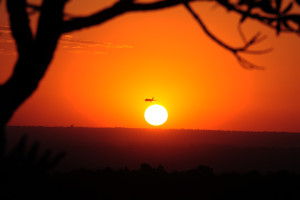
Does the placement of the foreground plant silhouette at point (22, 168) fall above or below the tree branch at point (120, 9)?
below

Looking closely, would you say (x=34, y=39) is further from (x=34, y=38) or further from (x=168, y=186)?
(x=168, y=186)

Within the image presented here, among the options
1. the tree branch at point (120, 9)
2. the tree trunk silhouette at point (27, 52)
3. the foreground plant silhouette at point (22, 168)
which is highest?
the tree branch at point (120, 9)

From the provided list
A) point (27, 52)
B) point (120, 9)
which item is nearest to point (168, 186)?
point (120, 9)

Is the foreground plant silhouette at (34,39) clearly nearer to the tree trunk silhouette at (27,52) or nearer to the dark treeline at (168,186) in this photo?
the tree trunk silhouette at (27,52)

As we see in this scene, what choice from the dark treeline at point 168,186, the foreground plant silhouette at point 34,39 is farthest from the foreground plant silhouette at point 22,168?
the dark treeline at point 168,186

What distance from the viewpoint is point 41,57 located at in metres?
5.75

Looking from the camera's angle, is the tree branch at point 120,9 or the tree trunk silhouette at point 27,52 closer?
the tree trunk silhouette at point 27,52

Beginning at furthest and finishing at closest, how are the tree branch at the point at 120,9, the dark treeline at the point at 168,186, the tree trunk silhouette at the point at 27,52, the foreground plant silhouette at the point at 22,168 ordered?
the dark treeline at the point at 168,186 → the tree branch at the point at 120,9 → the foreground plant silhouette at the point at 22,168 → the tree trunk silhouette at the point at 27,52

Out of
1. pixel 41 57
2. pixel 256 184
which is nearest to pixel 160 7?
pixel 41 57

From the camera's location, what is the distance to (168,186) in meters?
11.7

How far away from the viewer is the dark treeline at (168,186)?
34.3ft

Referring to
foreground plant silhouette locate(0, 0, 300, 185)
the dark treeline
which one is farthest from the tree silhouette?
the dark treeline

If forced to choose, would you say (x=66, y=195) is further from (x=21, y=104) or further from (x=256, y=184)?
(x=21, y=104)

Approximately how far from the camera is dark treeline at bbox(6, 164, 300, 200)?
34.3 feet
